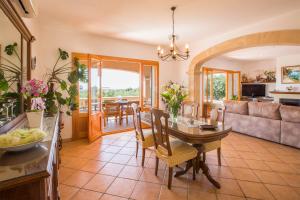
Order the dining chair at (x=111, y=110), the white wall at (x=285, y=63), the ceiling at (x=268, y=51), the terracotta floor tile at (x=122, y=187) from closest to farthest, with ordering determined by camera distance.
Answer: the terracotta floor tile at (x=122, y=187) < the dining chair at (x=111, y=110) < the ceiling at (x=268, y=51) < the white wall at (x=285, y=63)

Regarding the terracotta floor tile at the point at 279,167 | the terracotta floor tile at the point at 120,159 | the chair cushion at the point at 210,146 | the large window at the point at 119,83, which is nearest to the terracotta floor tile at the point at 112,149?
the terracotta floor tile at the point at 120,159

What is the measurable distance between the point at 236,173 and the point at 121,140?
2.59 meters

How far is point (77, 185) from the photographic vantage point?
2.26 metres

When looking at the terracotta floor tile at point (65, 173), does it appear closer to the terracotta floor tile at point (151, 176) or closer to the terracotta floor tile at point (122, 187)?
the terracotta floor tile at point (122, 187)

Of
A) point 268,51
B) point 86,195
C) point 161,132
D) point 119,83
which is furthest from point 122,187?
point 268,51

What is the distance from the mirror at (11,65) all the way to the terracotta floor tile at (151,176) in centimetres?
179

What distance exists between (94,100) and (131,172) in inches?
91.0

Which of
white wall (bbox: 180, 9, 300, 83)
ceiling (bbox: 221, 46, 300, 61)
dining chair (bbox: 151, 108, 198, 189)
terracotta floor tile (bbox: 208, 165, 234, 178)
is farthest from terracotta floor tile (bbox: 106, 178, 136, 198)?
ceiling (bbox: 221, 46, 300, 61)

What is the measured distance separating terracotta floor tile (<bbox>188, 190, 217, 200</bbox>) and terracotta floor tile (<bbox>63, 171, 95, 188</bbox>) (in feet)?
4.68

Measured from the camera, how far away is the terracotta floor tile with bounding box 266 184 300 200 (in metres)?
1.99

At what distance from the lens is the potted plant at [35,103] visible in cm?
166

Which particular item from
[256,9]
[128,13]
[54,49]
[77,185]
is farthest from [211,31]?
[77,185]

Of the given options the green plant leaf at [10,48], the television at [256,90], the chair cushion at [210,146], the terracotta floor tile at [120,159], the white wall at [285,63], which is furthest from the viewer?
the television at [256,90]

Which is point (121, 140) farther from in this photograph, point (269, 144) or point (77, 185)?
point (269, 144)
